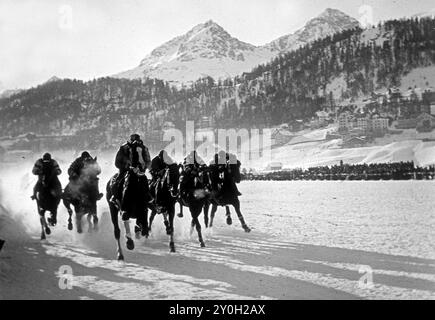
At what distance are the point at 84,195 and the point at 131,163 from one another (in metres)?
4.32

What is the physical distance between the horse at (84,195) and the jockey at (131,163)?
366 centimetres

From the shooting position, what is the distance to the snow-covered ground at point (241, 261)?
20.9 ft

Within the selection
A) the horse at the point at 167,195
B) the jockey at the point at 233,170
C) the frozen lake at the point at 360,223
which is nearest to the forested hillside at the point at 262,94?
the frozen lake at the point at 360,223

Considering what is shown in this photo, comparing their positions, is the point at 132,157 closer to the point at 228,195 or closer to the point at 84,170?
the point at 228,195

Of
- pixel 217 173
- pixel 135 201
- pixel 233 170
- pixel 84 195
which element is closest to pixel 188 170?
pixel 217 173

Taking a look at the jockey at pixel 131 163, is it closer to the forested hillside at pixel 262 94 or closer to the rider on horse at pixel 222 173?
the rider on horse at pixel 222 173

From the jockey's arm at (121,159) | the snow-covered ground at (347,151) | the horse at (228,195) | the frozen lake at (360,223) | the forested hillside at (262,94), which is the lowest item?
the frozen lake at (360,223)

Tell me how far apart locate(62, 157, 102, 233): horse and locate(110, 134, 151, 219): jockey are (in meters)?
3.66

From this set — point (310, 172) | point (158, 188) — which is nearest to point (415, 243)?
point (158, 188)

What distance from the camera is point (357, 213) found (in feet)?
52.4

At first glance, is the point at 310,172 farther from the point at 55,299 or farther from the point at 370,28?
the point at 370,28

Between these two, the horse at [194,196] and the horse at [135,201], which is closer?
the horse at [135,201]

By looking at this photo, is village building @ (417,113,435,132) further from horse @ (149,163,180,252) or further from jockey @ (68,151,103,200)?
horse @ (149,163,180,252)

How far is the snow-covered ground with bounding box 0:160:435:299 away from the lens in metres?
6.36
